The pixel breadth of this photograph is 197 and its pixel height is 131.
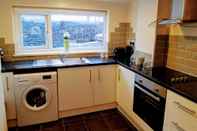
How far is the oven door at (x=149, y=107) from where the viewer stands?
1882mm

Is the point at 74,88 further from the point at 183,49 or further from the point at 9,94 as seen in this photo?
the point at 183,49

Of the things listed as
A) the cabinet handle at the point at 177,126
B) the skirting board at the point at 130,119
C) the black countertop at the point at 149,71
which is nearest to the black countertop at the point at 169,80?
the black countertop at the point at 149,71

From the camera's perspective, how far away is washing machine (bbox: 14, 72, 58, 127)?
2361 mm

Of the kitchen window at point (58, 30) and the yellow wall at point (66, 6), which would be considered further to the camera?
the kitchen window at point (58, 30)

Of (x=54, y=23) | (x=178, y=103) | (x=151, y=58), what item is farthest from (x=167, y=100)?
(x=54, y=23)

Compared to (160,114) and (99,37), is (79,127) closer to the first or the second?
(160,114)

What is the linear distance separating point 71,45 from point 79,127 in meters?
1.46

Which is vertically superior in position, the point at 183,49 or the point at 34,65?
the point at 183,49

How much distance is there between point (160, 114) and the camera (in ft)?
6.16

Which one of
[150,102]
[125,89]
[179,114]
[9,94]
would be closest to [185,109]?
[179,114]

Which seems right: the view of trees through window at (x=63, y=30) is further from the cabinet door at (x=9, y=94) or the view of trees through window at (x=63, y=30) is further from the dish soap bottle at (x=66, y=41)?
the cabinet door at (x=9, y=94)

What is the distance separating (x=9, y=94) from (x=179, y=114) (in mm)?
2065

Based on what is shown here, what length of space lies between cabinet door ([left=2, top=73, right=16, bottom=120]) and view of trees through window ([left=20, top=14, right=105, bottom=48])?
802 millimetres

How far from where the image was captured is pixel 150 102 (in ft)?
6.68
